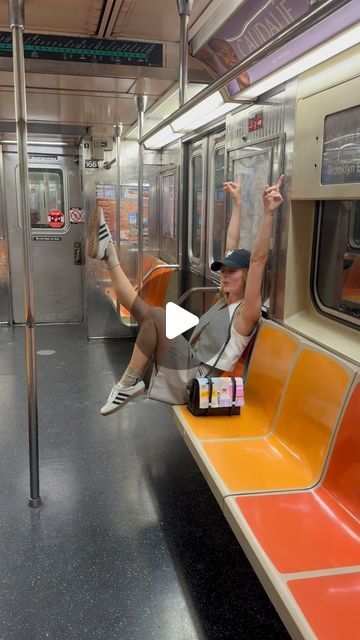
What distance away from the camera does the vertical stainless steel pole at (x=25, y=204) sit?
2.44 meters

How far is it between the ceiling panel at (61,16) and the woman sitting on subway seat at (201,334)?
1.16 m

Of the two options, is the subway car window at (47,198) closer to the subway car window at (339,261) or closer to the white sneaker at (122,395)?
the white sneaker at (122,395)

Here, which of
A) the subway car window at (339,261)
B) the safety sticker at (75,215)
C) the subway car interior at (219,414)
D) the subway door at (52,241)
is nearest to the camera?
the subway car interior at (219,414)

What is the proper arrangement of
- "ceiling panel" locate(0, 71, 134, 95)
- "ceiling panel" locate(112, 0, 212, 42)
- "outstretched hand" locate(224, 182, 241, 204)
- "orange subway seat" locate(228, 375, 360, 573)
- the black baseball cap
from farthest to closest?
"ceiling panel" locate(0, 71, 134, 95) → "outstretched hand" locate(224, 182, 241, 204) → the black baseball cap → "ceiling panel" locate(112, 0, 212, 42) → "orange subway seat" locate(228, 375, 360, 573)

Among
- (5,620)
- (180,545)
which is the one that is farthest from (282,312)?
(5,620)

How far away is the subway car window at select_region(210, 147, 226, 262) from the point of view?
4.30 m

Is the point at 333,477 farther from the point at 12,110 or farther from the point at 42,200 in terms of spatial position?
the point at 42,200

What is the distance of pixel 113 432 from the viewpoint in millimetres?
→ 3912

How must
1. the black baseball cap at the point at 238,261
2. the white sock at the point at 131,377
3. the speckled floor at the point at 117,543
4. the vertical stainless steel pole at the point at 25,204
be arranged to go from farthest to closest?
the white sock at the point at 131,377 → the black baseball cap at the point at 238,261 → the vertical stainless steel pole at the point at 25,204 → the speckled floor at the point at 117,543

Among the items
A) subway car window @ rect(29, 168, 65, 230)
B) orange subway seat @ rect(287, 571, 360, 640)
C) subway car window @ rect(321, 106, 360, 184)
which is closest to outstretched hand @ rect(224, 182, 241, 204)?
subway car window @ rect(321, 106, 360, 184)

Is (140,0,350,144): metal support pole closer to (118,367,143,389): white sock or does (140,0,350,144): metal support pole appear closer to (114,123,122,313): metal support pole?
(118,367,143,389): white sock

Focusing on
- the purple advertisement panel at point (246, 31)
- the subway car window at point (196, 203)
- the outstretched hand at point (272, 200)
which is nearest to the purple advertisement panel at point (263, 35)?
the purple advertisement panel at point (246, 31)

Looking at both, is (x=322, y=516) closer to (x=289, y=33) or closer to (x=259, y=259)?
(x=259, y=259)
